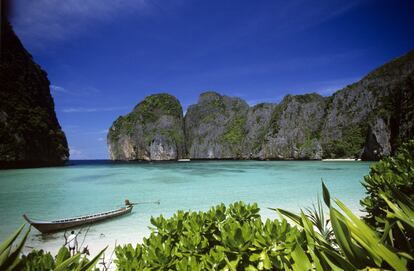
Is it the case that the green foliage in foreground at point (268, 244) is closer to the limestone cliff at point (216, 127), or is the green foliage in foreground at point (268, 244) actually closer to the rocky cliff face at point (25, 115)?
A: the rocky cliff face at point (25, 115)

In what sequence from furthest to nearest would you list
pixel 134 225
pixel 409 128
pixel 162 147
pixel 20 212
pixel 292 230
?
pixel 162 147
pixel 409 128
pixel 20 212
pixel 134 225
pixel 292 230

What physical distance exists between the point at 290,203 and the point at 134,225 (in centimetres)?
907

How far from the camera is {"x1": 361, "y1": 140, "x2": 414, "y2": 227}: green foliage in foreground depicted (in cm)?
392

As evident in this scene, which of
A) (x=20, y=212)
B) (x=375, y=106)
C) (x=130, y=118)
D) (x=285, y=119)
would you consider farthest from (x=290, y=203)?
(x=130, y=118)

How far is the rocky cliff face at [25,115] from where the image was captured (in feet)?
172

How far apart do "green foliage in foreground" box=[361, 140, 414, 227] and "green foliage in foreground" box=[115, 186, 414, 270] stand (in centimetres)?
251

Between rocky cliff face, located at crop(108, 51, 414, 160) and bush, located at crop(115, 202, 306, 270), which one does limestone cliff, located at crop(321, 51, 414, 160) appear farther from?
bush, located at crop(115, 202, 306, 270)

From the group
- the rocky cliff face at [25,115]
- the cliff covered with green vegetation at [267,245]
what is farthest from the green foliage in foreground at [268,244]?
the rocky cliff face at [25,115]

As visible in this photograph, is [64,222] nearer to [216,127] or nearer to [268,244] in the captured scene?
[268,244]

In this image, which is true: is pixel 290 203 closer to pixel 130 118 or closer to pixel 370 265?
pixel 370 265

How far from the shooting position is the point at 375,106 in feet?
248

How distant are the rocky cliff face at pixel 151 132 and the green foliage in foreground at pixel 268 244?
12565 cm

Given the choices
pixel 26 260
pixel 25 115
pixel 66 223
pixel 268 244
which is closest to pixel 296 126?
pixel 25 115

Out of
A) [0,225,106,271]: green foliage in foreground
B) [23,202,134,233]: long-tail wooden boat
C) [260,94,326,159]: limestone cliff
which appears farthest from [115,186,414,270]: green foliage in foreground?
[260,94,326,159]: limestone cliff
